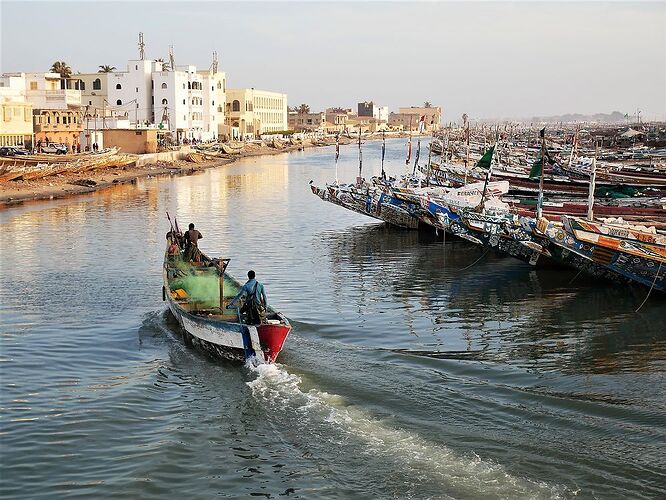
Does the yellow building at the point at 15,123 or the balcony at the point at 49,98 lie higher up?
the balcony at the point at 49,98

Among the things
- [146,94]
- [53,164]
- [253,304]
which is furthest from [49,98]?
[253,304]

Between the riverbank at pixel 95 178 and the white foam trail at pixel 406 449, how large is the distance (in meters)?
37.1

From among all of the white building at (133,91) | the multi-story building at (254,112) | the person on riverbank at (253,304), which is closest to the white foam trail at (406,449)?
the person on riverbank at (253,304)

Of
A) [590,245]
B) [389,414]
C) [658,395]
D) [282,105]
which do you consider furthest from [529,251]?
[282,105]

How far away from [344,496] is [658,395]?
7.08 meters

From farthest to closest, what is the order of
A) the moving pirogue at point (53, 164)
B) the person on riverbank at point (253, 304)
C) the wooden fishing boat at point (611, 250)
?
the moving pirogue at point (53, 164), the wooden fishing boat at point (611, 250), the person on riverbank at point (253, 304)

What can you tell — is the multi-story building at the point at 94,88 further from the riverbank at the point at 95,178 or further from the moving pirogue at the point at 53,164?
the moving pirogue at the point at 53,164

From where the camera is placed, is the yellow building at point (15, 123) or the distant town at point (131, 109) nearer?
the yellow building at point (15, 123)

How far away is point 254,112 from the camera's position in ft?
476

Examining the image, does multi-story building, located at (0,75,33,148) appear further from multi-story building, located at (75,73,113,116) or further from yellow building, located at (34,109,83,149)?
multi-story building, located at (75,73,113,116)

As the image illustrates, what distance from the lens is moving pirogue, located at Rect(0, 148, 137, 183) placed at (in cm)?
5514

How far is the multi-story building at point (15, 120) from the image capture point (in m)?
68.8

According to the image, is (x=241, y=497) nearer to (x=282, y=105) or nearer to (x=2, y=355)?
(x=2, y=355)

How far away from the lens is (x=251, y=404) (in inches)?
586
